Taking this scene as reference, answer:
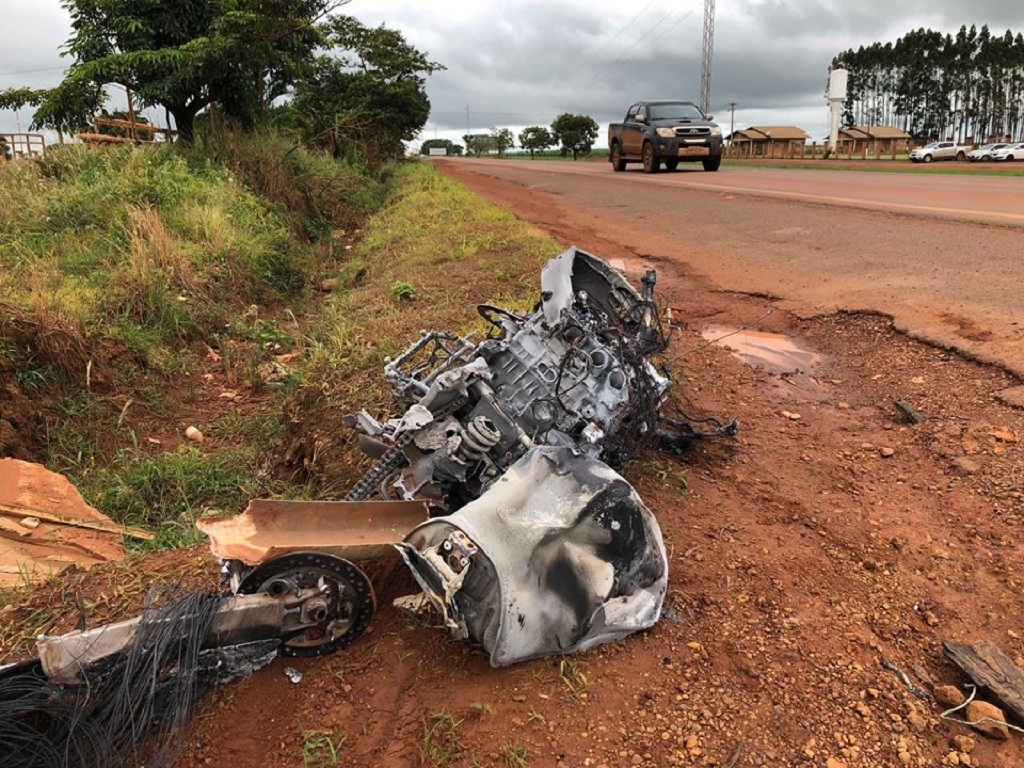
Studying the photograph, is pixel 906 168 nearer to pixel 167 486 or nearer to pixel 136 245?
pixel 136 245

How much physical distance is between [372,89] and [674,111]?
46.9 ft

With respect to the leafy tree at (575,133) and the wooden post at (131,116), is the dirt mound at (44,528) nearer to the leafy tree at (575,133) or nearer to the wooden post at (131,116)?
the wooden post at (131,116)

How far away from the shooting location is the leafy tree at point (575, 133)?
2825 inches

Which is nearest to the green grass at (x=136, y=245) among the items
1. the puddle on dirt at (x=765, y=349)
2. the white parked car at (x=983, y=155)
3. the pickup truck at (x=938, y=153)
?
the puddle on dirt at (x=765, y=349)

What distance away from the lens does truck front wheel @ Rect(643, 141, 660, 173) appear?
2020 cm

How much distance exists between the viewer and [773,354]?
5.97 meters

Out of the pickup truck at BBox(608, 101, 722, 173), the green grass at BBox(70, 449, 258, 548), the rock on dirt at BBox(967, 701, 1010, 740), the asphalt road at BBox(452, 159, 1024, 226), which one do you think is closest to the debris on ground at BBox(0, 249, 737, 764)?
the rock on dirt at BBox(967, 701, 1010, 740)

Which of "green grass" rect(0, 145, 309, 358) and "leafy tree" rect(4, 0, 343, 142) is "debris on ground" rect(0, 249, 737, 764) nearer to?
"green grass" rect(0, 145, 309, 358)

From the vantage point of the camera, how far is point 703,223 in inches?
450

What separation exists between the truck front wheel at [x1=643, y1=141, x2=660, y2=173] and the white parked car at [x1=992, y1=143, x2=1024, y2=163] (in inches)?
1101

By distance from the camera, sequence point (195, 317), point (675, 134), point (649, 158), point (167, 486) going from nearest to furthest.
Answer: point (167, 486), point (195, 317), point (675, 134), point (649, 158)

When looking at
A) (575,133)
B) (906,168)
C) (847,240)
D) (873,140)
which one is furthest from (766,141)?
(847,240)

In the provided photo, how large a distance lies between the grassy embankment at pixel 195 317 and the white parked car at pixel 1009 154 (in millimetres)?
38767

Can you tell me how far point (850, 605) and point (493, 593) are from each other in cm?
149
